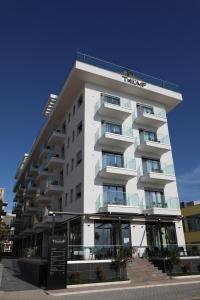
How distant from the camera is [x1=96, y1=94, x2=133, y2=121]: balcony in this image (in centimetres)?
2597

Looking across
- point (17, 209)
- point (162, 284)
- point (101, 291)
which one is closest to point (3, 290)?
point (101, 291)

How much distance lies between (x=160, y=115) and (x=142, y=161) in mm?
6116

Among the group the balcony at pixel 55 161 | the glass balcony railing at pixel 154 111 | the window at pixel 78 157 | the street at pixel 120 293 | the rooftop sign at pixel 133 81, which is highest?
the rooftop sign at pixel 133 81

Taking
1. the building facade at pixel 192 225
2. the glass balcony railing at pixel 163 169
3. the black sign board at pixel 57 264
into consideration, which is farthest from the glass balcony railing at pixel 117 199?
the building facade at pixel 192 225

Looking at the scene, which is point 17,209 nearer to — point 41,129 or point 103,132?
point 41,129

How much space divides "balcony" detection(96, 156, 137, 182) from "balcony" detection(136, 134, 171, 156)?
234 cm

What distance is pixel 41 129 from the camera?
3919 centimetres

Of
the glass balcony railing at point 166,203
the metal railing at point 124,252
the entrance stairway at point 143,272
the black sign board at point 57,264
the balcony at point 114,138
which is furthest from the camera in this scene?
the glass balcony railing at point 166,203

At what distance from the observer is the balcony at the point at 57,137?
1225 inches

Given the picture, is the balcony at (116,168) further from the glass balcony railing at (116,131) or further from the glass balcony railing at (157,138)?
the glass balcony railing at (157,138)

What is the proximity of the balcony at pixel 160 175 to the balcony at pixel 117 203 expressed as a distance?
2288 mm

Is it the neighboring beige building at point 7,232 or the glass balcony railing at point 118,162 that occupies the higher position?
the glass balcony railing at point 118,162

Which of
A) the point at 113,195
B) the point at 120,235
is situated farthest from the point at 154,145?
the point at 120,235

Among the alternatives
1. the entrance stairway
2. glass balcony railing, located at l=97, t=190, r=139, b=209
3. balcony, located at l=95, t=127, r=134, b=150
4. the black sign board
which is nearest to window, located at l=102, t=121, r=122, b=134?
balcony, located at l=95, t=127, r=134, b=150
